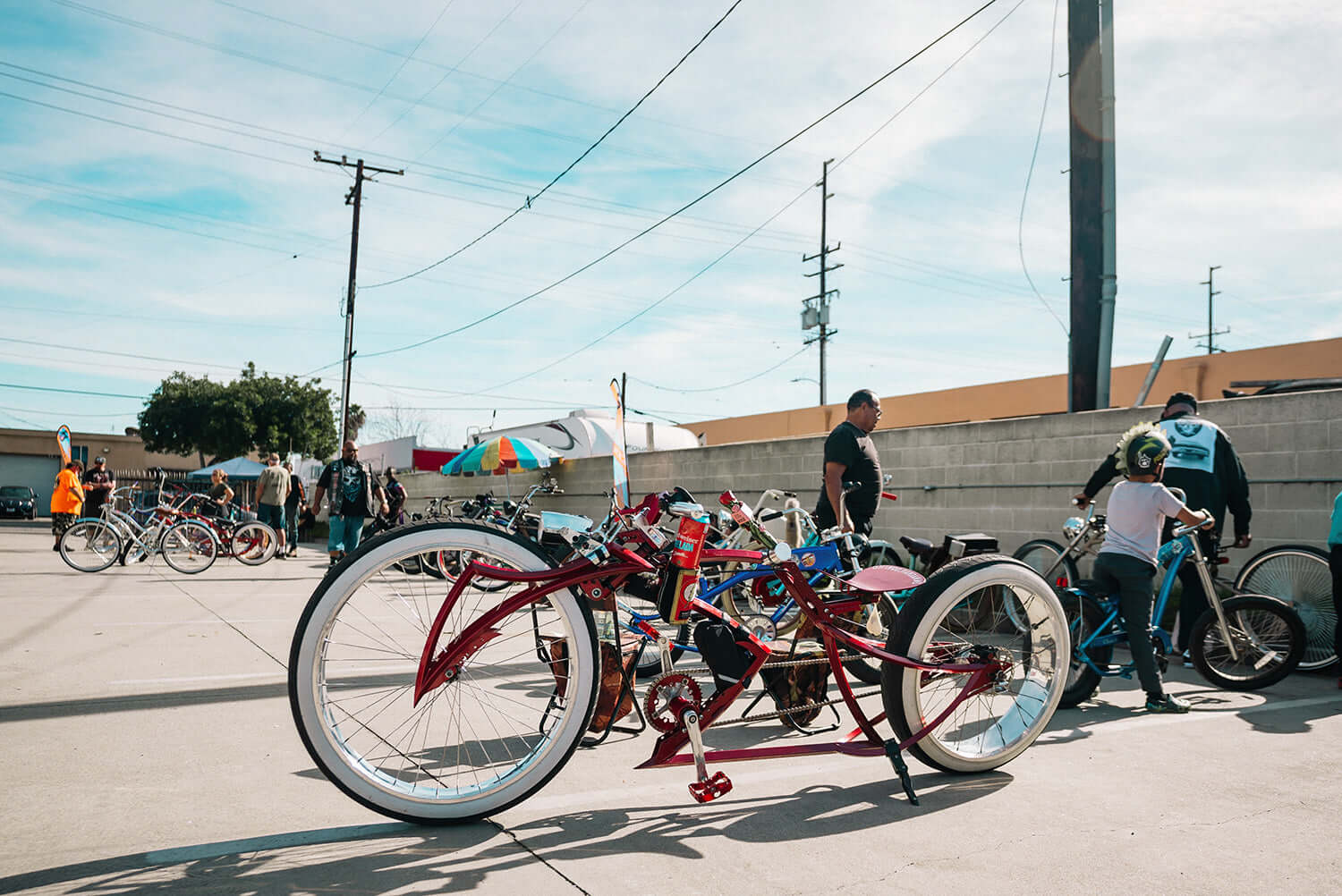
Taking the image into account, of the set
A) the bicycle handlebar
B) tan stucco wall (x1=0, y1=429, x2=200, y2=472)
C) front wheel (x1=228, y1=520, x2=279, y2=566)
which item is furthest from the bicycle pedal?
tan stucco wall (x1=0, y1=429, x2=200, y2=472)

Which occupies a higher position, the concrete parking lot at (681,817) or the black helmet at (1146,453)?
the black helmet at (1146,453)

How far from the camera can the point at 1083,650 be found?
16.3 feet

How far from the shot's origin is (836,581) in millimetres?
3930

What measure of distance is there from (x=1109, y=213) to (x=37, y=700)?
996 centimetres

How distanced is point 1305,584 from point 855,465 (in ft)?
10.9

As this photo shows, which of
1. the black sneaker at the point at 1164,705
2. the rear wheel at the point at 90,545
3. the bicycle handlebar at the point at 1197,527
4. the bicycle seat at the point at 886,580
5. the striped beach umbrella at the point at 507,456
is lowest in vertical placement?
the black sneaker at the point at 1164,705

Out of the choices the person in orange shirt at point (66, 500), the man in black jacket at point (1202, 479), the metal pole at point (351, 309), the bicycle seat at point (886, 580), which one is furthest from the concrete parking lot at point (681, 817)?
the metal pole at point (351, 309)

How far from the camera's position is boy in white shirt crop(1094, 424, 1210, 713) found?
15.9ft

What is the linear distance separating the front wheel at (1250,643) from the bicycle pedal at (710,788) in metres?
3.85

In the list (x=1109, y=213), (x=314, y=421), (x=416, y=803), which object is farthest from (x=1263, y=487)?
(x=314, y=421)

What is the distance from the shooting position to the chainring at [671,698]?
124 inches

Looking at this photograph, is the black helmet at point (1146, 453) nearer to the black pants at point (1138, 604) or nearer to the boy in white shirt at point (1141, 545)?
the boy in white shirt at point (1141, 545)

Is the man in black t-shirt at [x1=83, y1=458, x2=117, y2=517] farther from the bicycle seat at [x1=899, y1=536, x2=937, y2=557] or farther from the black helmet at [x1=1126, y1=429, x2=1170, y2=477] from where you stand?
the black helmet at [x1=1126, y1=429, x2=1170, y2=477]

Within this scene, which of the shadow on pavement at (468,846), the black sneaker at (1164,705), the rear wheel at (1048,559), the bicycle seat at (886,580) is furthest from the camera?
the rear wheel at (1048,559)
